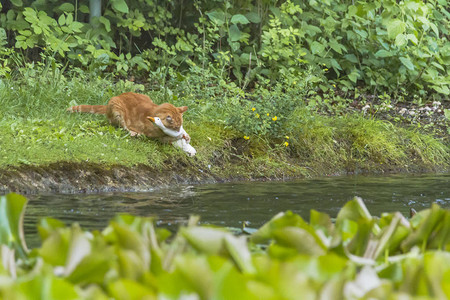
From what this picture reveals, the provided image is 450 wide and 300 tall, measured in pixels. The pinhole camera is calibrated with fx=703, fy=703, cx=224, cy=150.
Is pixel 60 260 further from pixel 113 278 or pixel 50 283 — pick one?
pixel 50 283

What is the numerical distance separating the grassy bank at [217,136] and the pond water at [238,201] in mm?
590

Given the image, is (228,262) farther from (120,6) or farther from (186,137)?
(120,6)

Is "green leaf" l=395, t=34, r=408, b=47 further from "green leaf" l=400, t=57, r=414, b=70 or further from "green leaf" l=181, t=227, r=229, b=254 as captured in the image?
"green leaf" l=181, t=227, r=229, b=254

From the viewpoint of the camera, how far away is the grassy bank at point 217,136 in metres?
6.90

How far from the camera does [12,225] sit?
2.38 m

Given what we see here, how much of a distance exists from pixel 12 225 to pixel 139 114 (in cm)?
507

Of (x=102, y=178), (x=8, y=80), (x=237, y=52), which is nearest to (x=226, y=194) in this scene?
(x=102, y=178)

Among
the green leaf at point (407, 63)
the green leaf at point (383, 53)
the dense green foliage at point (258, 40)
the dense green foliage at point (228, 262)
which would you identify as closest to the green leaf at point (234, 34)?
the dense green foliage at point (258, 40)

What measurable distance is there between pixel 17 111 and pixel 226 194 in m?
2.81

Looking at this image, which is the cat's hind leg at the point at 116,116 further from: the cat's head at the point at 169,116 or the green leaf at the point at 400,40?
the green leaf at the point at 400,40

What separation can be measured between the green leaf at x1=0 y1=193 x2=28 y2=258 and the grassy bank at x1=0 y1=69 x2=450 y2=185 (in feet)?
12.7

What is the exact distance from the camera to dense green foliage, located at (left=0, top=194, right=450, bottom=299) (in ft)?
5.06

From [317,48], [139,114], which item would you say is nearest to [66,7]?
[139,114]

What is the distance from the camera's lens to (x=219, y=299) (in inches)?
60.7
